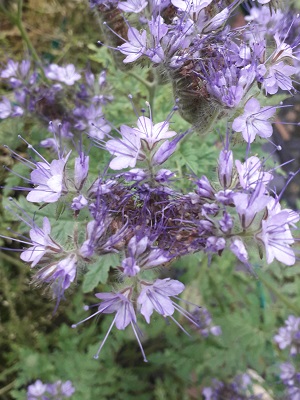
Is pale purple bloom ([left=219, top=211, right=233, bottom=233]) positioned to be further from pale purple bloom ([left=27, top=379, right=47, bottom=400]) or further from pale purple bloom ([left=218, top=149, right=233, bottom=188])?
pale purple bloom ([left=27, top=379, right=47, bottom=400])

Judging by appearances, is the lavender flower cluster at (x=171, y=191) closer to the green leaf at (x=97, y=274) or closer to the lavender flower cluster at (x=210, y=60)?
the lavender flower cluster at (x=210, y=60)

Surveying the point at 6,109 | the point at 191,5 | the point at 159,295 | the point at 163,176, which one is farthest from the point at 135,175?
the point at 6,109

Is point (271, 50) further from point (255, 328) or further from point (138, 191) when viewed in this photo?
→ point (255, 328)

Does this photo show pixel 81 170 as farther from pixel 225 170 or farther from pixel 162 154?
pixel 225 170

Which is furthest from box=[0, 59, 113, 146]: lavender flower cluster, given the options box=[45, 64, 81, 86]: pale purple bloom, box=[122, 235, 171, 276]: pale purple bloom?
box=[122, 235, 171, 276]: pale purple bloom

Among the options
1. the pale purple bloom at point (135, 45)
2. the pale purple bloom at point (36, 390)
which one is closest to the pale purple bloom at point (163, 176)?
the pale purple bloom at point (135, 45)

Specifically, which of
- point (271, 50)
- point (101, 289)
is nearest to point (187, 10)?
point (271, 50)
